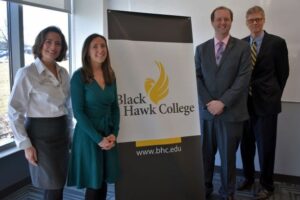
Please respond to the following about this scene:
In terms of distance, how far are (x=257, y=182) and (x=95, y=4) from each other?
2.88m

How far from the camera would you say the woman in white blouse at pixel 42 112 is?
1989mm

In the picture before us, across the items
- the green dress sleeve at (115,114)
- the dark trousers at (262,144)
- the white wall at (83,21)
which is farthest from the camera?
the white wall at (83,21)

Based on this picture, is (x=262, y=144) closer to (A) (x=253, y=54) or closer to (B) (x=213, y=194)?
(B) (x=213, y=194)

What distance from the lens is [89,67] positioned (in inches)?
82.1

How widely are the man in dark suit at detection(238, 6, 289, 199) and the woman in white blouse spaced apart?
5.84 ft

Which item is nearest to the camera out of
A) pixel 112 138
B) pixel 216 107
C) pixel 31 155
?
pixel 31 155

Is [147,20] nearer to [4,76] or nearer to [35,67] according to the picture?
[35,67]

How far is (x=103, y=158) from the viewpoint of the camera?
6.98 ft

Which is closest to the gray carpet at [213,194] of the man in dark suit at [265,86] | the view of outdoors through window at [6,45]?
the man in dark suit at [265,86]

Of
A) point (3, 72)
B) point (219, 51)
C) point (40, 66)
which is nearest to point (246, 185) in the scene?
point (219, 51)

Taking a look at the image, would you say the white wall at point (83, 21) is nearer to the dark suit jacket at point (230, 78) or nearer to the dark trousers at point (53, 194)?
the dark suit jacket at point (230, 78)

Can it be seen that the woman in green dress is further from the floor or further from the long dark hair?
the floor

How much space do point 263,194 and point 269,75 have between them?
116 cm

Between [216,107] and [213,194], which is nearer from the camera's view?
[216,107]
